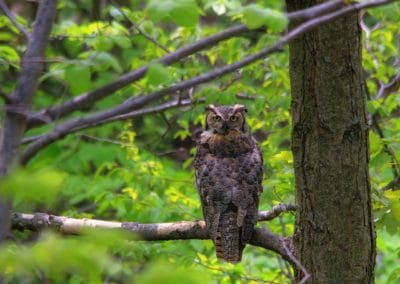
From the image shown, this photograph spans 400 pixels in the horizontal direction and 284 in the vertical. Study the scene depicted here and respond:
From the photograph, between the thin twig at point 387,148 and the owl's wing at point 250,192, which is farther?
the owl's wing at point 250,192

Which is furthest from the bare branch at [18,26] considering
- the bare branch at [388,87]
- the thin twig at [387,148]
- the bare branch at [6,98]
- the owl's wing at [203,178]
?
the bare branch at [388,87]

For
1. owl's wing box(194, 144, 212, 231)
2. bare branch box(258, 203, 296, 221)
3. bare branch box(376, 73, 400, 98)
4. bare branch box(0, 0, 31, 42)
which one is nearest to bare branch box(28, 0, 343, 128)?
bare branch box(0, 0, 31, 42)

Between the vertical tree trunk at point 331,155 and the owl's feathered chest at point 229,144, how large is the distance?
1540mm

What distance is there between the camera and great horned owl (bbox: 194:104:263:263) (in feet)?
14.8

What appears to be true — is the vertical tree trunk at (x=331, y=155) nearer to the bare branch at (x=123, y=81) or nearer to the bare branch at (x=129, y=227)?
the bare branch at (x=129, y=227)

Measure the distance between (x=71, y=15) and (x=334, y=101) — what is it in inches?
201

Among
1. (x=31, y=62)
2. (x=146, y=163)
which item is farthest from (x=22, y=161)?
(x=146, y=163)

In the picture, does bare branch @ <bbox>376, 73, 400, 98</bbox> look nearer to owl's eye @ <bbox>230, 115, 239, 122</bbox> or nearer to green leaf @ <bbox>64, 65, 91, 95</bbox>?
owl's eye @ <bbox>230, 115, 239, 122</bbox>

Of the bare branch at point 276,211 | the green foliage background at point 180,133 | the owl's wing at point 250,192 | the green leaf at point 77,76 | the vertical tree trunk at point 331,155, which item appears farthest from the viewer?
the owl's wing at point 250,192

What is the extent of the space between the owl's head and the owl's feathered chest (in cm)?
4

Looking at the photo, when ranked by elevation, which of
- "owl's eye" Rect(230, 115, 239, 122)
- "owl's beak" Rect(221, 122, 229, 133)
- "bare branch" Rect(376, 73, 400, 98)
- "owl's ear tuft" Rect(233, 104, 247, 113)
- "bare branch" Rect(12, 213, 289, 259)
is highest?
"bare branch" Rect(376, 73, 400, 98)

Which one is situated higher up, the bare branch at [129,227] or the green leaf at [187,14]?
the green leaf at [187,14]

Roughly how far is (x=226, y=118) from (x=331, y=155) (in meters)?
1.86

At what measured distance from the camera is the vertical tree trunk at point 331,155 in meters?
3.18
